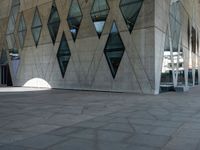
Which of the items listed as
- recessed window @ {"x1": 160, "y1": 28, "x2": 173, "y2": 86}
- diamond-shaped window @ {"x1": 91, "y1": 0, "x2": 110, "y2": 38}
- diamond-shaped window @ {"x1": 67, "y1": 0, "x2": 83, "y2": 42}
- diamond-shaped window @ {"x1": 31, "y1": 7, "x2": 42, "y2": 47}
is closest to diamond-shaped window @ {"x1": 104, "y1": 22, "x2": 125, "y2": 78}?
diamond-shaped window @ {"x1": 91, "y1": 0, "x2": 110, "y2": 38}

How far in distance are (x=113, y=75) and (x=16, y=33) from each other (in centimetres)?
1511

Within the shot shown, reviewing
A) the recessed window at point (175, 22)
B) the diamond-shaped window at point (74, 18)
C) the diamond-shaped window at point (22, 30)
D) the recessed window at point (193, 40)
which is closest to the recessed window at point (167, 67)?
the recessed window at point (175, 22)

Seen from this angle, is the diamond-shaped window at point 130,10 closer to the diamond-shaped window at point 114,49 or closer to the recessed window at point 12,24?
the diamond-shaped window at point 114,49

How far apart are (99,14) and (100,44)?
8.32 ft

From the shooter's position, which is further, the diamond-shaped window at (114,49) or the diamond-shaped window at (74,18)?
the diamond-shaped window at (74,18)

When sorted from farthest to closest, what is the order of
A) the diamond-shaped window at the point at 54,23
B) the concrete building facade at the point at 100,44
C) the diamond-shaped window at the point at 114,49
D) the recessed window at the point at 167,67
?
the diamond-shaped window at the point at 54,23 < the recessed window at the point at 167,67 < the diamond-shaped window at the point at 114,49 < the concrete building facade at the point at 100,44

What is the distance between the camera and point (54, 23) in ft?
80.1

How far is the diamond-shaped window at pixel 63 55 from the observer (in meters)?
23.2

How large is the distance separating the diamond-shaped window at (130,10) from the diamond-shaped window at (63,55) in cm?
663

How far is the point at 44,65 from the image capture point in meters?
25.6

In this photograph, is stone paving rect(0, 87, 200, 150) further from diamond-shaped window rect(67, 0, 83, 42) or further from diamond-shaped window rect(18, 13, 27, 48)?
diamond-shaped window rect(18, 13, 27, 48)

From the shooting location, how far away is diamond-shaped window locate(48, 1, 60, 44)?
79.4ft

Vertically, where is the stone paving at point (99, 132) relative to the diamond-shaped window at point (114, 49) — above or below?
below

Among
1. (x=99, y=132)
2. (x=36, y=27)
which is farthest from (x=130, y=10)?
(x=99, y=132)
